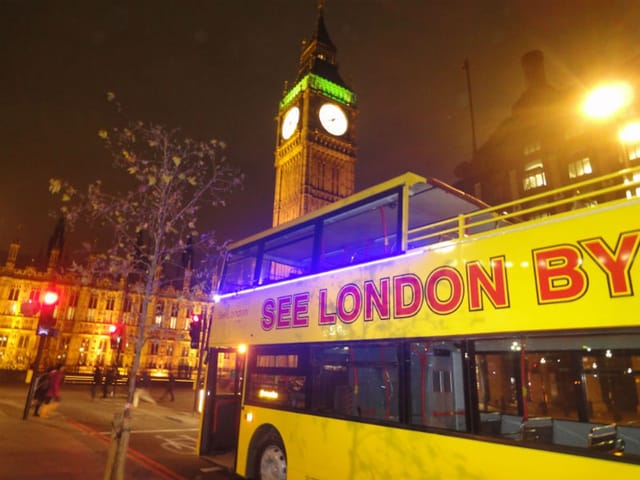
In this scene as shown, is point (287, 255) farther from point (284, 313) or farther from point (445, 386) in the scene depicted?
point (445, 386)

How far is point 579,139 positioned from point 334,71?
2352 inches

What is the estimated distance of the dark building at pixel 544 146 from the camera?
87.3 ft

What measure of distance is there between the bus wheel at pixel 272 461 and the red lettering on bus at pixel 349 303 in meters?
2.58

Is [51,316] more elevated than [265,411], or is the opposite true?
[51,316]

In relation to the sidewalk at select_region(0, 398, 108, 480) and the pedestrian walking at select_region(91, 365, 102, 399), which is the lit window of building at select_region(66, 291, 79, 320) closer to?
the pedestrian walking at select_region(91, 365, 102, 399)

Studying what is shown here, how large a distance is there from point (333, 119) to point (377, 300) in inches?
2819

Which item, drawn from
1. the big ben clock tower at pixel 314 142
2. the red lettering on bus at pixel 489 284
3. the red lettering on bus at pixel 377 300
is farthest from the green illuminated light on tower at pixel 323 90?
the red lettering on bus at pixel 489 284

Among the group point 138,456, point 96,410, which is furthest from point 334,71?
point 138,456

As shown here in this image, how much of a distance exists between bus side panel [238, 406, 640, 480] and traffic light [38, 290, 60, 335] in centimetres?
1006

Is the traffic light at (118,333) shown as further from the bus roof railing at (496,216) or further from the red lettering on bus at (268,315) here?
the bus roof railing at (496,216)

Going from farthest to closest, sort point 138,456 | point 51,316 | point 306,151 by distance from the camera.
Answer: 1. point 306,151
2. point 51,316
3. point 138,456

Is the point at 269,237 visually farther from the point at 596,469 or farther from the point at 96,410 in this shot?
the point at 96,410

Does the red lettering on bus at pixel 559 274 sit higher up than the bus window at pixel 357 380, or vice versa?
the red lettering on bus at pixel 559 274

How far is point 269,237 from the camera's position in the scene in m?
8.27
